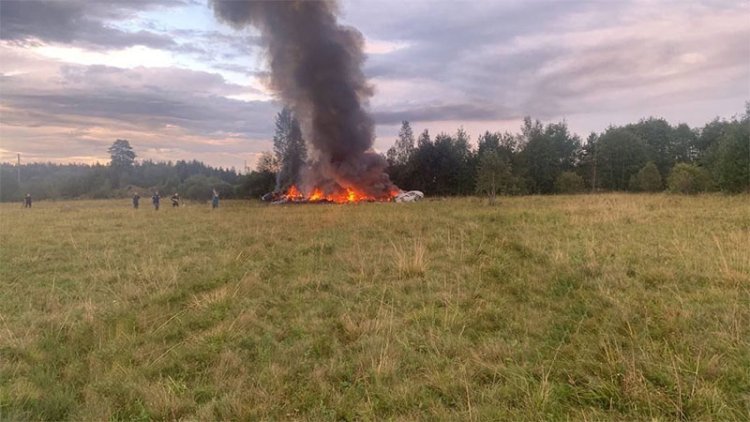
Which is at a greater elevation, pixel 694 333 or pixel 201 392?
pixel 694 333

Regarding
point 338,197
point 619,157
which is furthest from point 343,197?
point 619,157

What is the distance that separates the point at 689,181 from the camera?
35.6 meters

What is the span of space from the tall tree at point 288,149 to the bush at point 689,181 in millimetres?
42309

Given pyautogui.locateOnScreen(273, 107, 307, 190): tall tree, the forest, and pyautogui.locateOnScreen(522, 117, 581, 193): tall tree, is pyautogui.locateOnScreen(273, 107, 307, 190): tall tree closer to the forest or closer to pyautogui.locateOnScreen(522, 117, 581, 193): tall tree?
the forest

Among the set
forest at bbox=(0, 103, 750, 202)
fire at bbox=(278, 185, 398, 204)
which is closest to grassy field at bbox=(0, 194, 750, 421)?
fire at bbox=(278, 185, 398, 204)

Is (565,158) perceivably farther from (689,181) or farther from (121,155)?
(121,155)

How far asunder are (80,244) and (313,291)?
11.4m

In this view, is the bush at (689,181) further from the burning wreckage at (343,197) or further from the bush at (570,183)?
the burning wreckage at (343,197)

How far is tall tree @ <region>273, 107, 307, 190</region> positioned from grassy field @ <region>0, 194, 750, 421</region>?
51848mm

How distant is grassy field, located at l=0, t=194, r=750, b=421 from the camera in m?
4.95

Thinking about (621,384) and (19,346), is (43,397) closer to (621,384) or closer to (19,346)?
(19,346)

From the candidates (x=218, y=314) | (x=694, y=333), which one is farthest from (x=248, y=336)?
(x=694, y=333)

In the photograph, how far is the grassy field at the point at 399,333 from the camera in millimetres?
4953

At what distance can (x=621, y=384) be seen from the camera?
16.0ft
